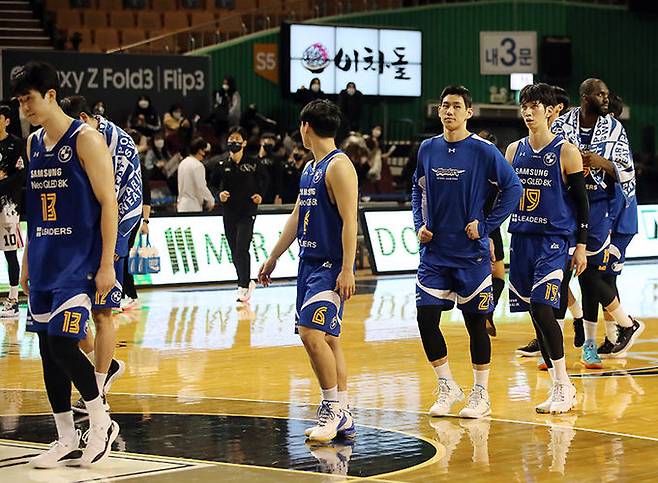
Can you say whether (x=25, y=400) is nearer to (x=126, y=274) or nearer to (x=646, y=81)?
(x=126, y=274)

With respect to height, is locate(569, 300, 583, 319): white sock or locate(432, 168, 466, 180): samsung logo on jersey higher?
locate(432, 168, 466, 180): samsung logo on jersey

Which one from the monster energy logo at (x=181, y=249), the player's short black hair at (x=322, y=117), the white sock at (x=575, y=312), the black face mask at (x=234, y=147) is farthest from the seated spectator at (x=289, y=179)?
the player's short black hair at (x=322, y=117)

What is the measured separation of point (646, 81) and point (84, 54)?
1623 centimetres

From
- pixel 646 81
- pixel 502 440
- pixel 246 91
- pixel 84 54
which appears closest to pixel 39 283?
pixel 502 440

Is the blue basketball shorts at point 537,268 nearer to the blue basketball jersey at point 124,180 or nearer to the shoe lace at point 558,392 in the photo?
the shoe lace at point 558,392

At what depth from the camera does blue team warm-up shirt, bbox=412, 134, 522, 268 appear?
27.5ft

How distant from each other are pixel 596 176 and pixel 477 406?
3.00 m

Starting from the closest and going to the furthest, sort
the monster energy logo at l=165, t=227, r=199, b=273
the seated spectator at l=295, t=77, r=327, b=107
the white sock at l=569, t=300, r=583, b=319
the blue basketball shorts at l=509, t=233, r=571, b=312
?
the blue basketball shorts at l=509, t=233, r=571, b=312, the white sock at l=569, t=300, r=583, b=319, the monster energy logo at l=165, t=227, r=199, b=273, the seated spectator at l=295, t=77, r=327, b=107

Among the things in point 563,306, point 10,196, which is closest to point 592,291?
point 563,306

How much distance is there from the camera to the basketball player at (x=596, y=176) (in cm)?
1052

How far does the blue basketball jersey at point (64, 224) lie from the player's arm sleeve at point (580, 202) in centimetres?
353

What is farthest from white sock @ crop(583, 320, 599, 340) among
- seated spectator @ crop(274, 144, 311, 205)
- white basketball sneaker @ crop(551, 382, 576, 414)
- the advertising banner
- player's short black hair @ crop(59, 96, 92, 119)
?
the advertising banner

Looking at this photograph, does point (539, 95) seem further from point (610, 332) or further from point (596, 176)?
point (610, 332)

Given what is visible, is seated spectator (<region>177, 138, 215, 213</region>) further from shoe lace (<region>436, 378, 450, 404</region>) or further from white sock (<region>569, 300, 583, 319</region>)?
shoe lace (<region>436, 378, 450, 404</region>)
